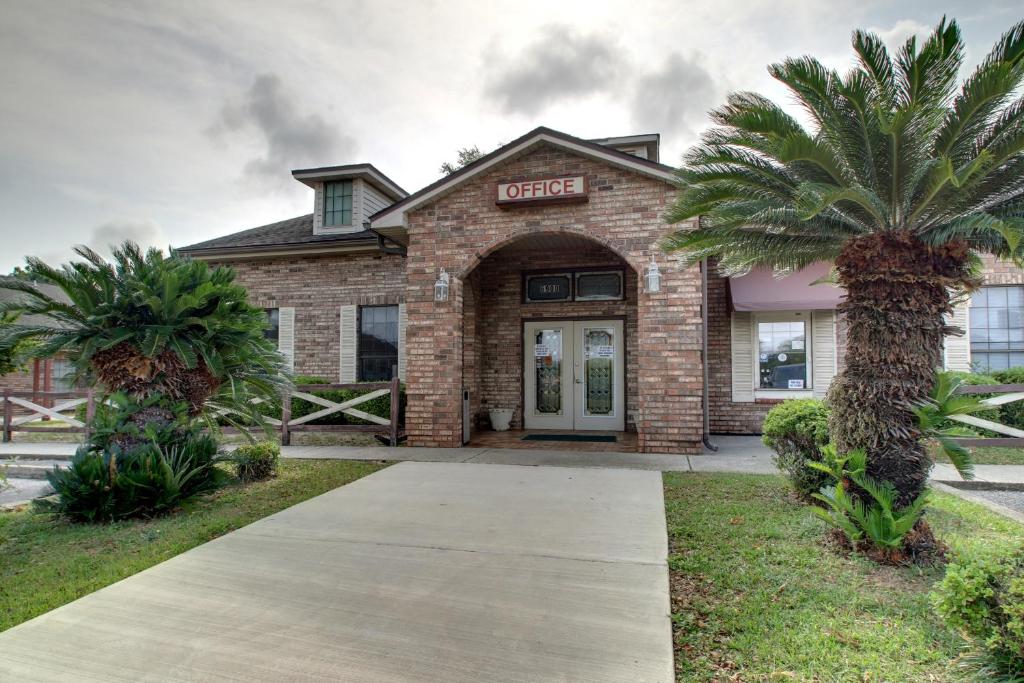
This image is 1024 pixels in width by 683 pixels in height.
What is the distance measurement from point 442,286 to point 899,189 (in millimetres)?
6801

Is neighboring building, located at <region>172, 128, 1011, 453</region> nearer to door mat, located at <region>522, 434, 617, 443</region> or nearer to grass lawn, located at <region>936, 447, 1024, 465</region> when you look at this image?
door mat, located at <region>522, 434, 617, 443</region>

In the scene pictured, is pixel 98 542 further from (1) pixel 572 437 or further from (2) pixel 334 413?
(1) pixel 572 437

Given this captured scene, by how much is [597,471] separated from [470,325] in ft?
17.0

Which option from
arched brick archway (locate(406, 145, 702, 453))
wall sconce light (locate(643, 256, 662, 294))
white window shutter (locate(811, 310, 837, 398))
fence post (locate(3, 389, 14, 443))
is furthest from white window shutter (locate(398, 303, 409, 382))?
white window shutter (locate(811, 310, 837, 398))

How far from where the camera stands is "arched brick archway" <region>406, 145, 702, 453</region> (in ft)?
28.1

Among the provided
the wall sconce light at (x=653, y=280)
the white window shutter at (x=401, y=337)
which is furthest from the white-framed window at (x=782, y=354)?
the white window shutter at (x=401, y=337)

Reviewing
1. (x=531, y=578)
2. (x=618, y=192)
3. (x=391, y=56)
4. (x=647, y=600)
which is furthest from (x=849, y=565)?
(x=391, y=56)

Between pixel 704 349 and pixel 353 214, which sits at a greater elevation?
pixel 353 214

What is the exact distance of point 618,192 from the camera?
8.89 meters

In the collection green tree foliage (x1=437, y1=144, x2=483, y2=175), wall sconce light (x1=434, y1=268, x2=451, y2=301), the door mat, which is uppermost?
green tree foliage (x1=437, y1=144, x2=483, y2=175)

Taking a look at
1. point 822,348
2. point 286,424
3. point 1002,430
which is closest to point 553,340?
point 822,348

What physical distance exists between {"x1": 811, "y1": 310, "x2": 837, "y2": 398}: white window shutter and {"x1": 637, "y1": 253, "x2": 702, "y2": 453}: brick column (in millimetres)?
3637

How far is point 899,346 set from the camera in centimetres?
397

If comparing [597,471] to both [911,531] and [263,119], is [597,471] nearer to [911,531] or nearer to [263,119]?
[911,531]
